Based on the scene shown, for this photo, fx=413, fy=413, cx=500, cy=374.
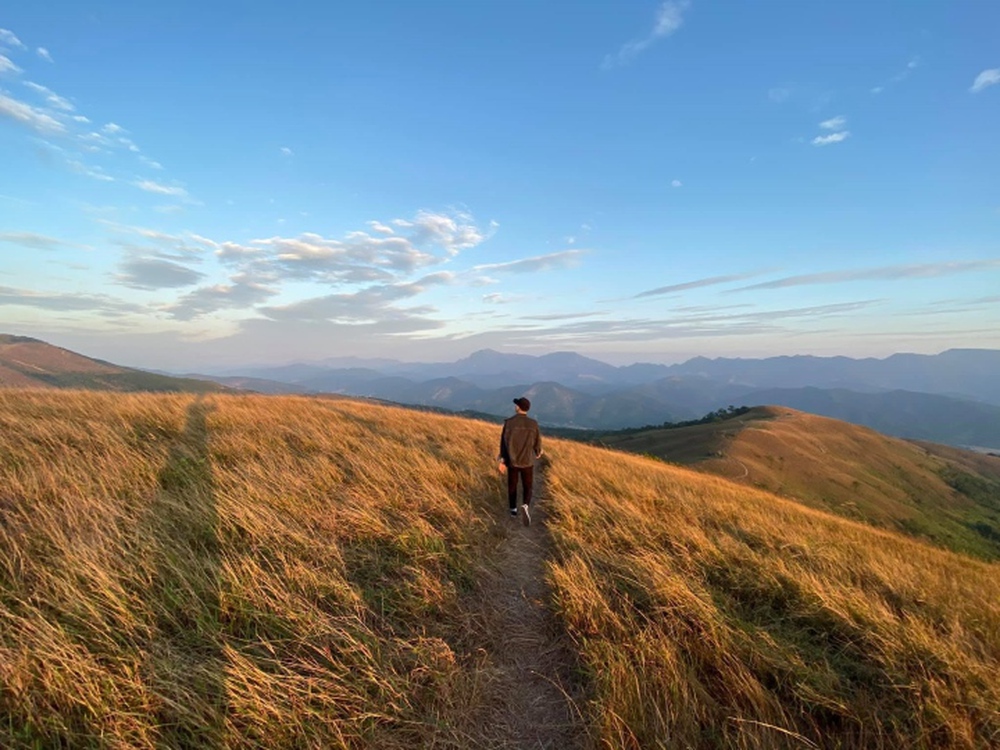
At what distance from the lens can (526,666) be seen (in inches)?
150

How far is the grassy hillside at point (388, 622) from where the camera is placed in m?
2.75

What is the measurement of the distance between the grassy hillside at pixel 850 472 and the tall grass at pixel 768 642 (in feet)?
104

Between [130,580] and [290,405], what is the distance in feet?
41.2

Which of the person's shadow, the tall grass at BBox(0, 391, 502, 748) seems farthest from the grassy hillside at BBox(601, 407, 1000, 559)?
the person's shadow

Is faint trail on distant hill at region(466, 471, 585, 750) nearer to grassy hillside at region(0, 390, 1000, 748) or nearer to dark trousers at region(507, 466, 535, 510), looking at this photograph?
grassy hillside at region(0, 390, 1000, 748)

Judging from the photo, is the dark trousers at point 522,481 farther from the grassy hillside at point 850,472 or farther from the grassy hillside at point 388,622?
the grassy hillside at point 850,472

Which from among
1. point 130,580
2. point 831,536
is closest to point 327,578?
point 130,580

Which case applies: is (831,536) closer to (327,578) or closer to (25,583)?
(327,578)

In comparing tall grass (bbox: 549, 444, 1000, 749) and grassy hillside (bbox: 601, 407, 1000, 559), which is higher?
tall grass (bbox: 549, 444, 1000, 749)

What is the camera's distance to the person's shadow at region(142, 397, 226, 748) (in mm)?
2578

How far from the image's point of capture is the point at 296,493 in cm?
620

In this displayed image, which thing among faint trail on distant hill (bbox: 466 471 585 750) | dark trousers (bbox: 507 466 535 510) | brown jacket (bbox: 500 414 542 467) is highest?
brown jacket (bbox: 500 414 542 467)

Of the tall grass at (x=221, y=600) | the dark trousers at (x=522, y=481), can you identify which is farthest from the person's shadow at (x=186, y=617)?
the dark trousers at (x=522, y=481)

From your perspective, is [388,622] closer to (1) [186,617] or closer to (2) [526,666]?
(2) [526,666]
